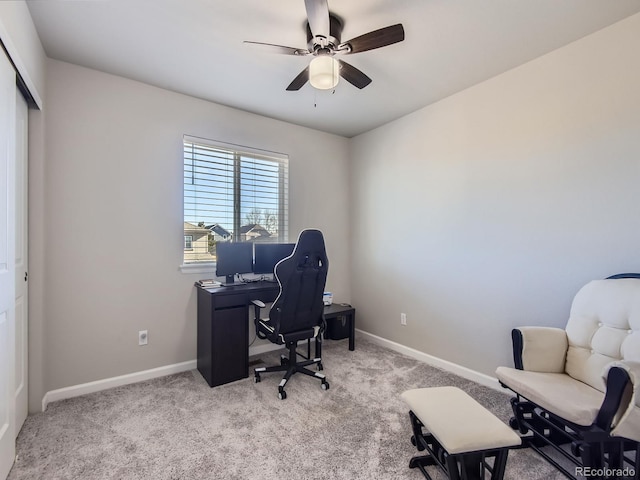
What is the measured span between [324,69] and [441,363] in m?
2.70

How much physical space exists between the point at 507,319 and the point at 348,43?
2.34m

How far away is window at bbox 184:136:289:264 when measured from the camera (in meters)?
2.96

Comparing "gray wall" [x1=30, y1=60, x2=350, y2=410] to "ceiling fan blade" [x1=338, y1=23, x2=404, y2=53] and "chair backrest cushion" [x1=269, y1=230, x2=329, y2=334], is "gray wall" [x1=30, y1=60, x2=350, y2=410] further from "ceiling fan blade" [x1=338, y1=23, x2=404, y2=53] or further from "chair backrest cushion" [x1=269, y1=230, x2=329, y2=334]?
"ceiling fan blade" [x1=338, y1=23, x2=404, y2=53]

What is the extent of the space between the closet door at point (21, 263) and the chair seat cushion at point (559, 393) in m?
2.97

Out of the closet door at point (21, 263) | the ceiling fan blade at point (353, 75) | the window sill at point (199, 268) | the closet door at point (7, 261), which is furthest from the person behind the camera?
the window sill at point (199, 268)

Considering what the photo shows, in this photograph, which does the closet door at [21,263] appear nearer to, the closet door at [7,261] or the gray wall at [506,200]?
the closet door at [7,261]

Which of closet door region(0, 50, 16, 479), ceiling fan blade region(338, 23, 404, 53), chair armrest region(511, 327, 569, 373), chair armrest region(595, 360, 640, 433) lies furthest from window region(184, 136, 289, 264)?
chair armrest region(595, 360, 640, 433)

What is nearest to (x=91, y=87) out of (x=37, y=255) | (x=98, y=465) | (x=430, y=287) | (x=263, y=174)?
(x=37, y=255)

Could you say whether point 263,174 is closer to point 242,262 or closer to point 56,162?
point 242,262

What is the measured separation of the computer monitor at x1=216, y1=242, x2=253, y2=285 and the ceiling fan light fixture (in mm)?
1725

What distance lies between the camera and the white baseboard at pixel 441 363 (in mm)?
2541

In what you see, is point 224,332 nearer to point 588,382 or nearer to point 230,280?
point 230,280

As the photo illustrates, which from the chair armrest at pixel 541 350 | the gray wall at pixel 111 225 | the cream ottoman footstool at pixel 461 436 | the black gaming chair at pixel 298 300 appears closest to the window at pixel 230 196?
the gray wall at pixel 111 225

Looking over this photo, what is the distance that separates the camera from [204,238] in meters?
3.03
